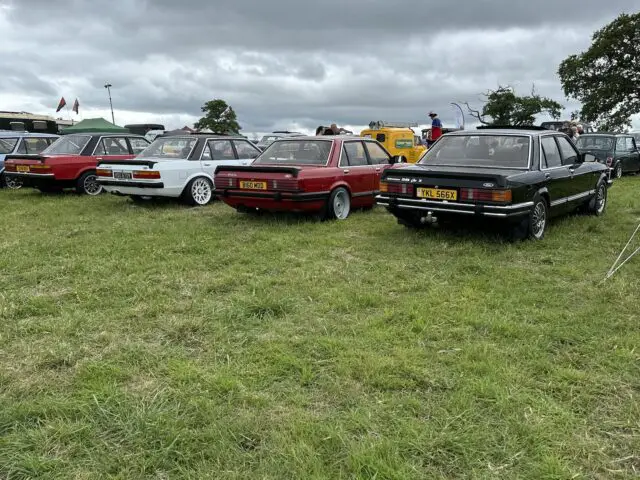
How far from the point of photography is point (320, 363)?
3.44 m

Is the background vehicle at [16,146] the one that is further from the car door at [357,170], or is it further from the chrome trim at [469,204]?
the chrome trim at [469,204]

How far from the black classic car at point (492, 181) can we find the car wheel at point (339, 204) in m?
1.18

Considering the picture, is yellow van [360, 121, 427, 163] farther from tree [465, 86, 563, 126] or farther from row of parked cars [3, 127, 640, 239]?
tree [465, 86, 563, 126]

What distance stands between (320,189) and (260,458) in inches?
229

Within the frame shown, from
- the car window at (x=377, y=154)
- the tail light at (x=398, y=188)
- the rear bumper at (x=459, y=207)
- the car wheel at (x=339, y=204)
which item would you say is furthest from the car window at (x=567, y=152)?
the car wheel at (x=339, y=204)

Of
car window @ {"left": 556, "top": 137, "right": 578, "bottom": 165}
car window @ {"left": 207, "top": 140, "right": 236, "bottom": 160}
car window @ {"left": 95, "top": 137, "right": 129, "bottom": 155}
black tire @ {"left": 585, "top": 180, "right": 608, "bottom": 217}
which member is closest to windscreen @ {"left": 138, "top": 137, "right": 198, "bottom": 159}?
car window @ {"left": 207, "top": 140, "right": 236, "bottom": 160}

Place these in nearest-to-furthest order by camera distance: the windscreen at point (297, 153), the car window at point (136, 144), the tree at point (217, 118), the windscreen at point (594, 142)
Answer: the windscreen at point (297, 153), the car window at point (136, 144), the windscreen at point (594, 142), the tree at point (217, 118)

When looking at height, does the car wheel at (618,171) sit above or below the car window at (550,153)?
below

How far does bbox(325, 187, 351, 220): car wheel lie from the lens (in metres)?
8.35

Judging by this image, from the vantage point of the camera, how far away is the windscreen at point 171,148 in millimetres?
10078

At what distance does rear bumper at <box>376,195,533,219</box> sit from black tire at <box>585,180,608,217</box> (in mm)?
3064

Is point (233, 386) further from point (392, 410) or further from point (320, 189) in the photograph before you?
point (320, 189)

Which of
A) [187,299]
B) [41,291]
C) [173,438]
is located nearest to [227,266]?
[187,299]

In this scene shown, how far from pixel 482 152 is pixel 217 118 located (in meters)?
46.1
